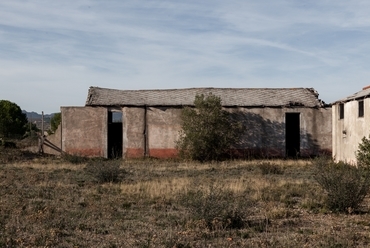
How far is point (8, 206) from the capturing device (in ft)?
38.4

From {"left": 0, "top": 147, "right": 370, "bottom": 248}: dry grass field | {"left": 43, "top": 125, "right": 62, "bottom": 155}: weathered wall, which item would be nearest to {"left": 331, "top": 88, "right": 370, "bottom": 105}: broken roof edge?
{"left": 0, "top": 147, "right": 370, "bottom": 248}: dry grass field

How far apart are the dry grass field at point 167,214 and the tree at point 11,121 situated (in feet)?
74.3

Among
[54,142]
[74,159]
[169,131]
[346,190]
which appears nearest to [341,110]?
[169,131]

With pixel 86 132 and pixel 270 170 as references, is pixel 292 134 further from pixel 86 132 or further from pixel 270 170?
pixel 86 132

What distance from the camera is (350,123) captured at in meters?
21.0

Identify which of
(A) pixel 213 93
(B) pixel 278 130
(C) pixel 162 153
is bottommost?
(C) pixel 162 153

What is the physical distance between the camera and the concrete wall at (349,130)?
754 inches

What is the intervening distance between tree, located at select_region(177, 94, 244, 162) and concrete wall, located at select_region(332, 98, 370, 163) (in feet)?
18.3

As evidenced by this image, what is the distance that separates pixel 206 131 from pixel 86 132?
714 cm

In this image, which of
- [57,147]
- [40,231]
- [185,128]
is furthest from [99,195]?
[57,147]

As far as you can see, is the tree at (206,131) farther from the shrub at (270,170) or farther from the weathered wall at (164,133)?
the shrub at (270,170)

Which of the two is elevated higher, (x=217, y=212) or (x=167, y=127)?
(x=167, y=127)

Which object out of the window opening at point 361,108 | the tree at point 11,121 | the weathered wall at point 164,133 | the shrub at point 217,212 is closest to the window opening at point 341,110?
the window opening at point 361,108

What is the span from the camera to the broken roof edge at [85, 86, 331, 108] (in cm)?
2806
